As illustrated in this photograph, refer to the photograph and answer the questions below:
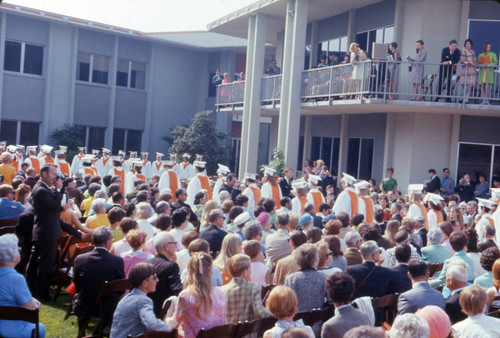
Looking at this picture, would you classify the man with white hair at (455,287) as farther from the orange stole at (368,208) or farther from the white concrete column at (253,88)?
the white concrete column at (253,88)

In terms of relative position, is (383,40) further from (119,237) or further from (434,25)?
(119,237)

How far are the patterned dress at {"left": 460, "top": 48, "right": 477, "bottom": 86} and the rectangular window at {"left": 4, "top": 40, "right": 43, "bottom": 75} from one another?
2038 cm

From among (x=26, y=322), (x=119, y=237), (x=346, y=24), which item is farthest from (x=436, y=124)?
(x=26, y=322)

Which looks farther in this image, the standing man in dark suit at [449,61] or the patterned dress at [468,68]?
the standing man in dark suit at [449,61]

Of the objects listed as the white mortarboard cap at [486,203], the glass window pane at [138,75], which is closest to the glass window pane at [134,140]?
the glass window pane at [138,75]

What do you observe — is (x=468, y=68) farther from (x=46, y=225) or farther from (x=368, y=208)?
(x=46, y=225)

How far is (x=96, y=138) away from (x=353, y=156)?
49.2ft

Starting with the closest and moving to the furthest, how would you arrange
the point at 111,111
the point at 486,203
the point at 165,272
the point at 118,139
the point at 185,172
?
the point at 165,272
the point at 486,203
the point at 185,172
the point at 111,111
the point at 118,139

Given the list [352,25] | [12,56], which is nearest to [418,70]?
[352,25]

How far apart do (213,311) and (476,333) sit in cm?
219

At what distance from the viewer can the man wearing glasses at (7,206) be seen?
30.0ft

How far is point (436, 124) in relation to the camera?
17.7 meters

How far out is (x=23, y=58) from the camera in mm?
27922

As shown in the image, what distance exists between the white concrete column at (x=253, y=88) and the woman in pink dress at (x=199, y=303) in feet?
59.1
